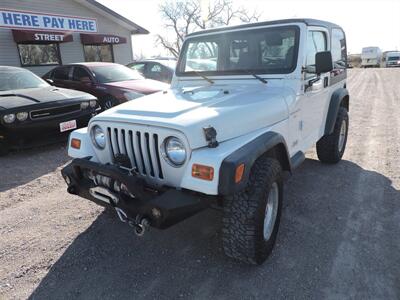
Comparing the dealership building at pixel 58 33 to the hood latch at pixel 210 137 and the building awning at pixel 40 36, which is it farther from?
the hood latch at pixel 210 137

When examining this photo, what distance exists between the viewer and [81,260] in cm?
292

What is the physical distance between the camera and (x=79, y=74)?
862 centimetres

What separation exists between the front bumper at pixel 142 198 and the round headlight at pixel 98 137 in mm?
274

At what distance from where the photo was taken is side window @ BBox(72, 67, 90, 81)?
8516 mm

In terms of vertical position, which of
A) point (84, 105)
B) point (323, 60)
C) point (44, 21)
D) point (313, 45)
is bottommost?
point (84, 105)

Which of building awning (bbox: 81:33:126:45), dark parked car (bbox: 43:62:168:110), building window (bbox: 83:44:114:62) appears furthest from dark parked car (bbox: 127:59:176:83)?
building window (bbox: 83:44:114:62)

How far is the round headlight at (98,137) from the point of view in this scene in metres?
2.93

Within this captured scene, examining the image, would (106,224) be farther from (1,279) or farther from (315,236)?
(315,236)

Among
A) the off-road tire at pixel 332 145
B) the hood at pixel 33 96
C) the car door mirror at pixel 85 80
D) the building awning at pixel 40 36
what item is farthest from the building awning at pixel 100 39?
the off-road tire at pixel 332 145

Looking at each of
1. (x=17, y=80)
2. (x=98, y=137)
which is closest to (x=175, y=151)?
(x=98, y=137)

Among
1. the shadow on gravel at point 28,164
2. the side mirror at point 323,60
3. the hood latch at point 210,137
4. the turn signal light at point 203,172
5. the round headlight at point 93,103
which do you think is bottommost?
the shadow on gravel at point 28,164

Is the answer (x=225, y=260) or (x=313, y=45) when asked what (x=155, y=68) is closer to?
(x=313, y=45)

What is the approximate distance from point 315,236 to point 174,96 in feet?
6.29

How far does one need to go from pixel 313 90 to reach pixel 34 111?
4468mm
